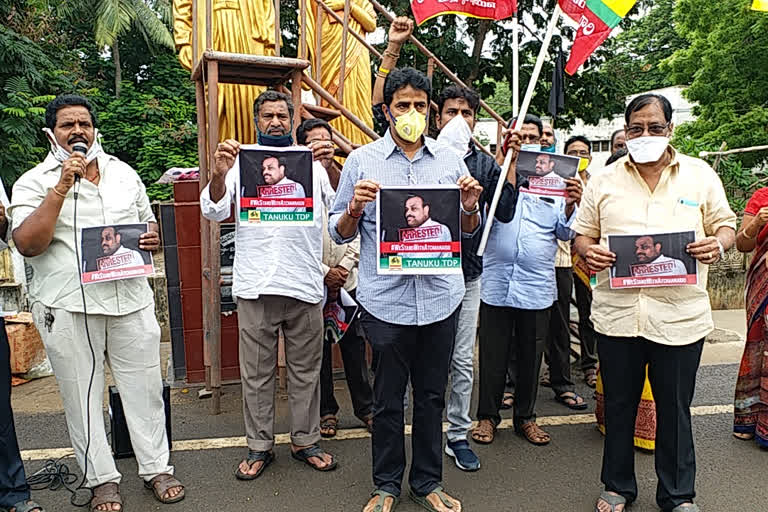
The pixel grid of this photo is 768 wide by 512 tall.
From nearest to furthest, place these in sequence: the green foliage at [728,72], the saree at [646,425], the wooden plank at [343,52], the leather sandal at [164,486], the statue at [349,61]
Result: the leather sandal at [164,486] < the saree at [646,425] < the wooden plank at [343,52] < the statue at [349,61] < the green foliage at [728,72]

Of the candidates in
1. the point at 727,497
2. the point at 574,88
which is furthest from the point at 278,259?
the point at 574,88

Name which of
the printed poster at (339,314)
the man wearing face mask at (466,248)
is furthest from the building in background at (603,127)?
the man wearing face mask at (466,248)

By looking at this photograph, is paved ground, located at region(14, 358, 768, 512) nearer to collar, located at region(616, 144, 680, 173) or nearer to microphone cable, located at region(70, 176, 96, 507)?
microphone cable, located at region(70, 176, 96, 507)

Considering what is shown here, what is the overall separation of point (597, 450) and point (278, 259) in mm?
2303

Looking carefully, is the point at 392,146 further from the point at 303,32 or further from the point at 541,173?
the point at 303,32

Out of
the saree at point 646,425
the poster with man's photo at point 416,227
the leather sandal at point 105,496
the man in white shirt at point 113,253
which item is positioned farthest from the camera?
the saree at point 646,425

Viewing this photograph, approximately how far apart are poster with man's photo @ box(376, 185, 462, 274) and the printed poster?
1235 millimetres

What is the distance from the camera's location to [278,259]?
3541mm

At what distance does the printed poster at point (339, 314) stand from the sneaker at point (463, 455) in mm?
978

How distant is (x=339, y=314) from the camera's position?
13.5 ft

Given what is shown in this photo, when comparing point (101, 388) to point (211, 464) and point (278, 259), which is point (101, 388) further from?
point (278, 259)

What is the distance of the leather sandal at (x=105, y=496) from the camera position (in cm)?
321

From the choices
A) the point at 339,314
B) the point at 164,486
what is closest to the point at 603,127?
the point at 339,314

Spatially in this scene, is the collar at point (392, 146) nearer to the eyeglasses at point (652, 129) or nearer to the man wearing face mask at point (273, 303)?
the man wearing face mask at point (273, 303)
